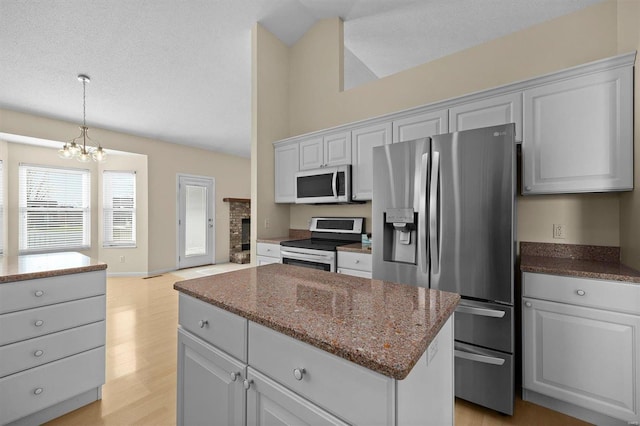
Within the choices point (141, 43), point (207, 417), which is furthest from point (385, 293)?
point (141, 43)

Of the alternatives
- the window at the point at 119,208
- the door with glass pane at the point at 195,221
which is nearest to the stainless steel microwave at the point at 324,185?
the door with glass pane at the point at 195,221

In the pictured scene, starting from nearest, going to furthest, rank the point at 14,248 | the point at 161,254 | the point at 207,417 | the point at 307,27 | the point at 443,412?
the point at 443,412 → the point at 207,417 → the point at 307,27 → the point at 14,248 → the point at 161,254

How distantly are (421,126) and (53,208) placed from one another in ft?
20.1

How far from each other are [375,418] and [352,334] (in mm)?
189

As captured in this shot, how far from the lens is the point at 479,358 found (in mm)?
1749

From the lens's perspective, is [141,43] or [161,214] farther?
[161,214]

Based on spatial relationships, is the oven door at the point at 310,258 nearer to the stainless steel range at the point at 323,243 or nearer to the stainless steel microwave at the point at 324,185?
the stainless steel range at the point at 323,243

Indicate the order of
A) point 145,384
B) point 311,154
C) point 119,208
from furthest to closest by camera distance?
point 119,208
point 311,154
point 145,384

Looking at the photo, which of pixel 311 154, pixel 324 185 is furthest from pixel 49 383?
pixel 311 154

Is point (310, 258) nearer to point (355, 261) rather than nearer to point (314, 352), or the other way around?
point (355, 261)

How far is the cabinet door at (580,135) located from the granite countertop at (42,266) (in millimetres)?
3035

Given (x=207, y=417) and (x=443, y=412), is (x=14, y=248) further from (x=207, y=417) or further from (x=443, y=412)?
(x=443, y=412)

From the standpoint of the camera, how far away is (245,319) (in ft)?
3.20

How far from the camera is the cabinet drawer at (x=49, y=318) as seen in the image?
5.08 ft
